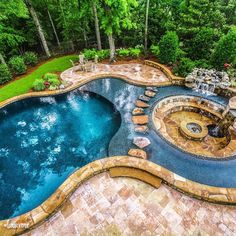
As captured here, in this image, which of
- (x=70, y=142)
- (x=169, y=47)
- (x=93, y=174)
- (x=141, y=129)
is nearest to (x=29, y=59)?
(x=70, y=142)

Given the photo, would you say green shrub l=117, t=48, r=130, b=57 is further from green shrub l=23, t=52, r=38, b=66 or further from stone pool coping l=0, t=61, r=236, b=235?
stone pool coping l=0, t=61, r=236, b=235

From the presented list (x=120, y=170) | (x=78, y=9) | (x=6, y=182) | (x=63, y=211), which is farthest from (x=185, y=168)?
(x=78, y=9)

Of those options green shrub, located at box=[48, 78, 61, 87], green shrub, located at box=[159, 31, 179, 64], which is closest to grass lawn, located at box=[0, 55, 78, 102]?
green shrub, located at box=[48, 78, 61, 87]

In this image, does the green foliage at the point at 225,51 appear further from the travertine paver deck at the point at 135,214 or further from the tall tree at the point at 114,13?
the travertine paver deck at the point at 135,214

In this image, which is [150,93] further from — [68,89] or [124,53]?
[124,53]

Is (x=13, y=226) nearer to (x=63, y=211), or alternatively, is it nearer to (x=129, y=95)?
(x=63, y=211)
